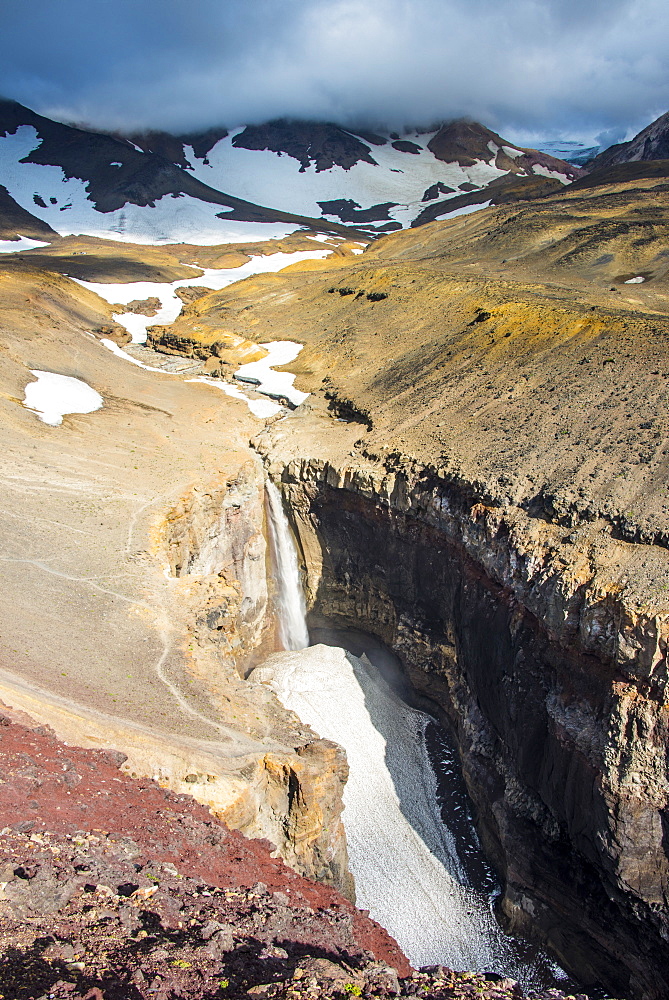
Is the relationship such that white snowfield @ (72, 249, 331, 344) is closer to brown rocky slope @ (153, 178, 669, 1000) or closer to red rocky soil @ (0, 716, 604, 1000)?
brown rocky slope @ (153, 178, 669, 1000)

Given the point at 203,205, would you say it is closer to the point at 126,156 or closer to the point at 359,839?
the point at 126,156

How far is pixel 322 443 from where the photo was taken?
85.0 feet

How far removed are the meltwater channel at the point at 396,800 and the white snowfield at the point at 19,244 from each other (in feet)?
250

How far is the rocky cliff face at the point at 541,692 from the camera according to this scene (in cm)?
1324

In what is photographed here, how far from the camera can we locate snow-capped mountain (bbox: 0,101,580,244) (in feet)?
338

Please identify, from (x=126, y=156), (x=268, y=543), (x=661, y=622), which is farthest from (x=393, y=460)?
(x=126, y=156)

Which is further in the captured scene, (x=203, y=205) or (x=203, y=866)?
(x=203, y=205)

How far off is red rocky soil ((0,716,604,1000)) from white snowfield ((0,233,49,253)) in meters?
86.6

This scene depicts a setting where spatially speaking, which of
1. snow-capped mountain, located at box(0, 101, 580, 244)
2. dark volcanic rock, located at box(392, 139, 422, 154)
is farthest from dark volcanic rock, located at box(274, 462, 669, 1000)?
dark volcanic rock, located at box(392, 139, 422, 154)

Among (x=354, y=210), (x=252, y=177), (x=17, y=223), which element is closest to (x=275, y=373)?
(x=17, y=223)

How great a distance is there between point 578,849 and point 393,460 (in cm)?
1226

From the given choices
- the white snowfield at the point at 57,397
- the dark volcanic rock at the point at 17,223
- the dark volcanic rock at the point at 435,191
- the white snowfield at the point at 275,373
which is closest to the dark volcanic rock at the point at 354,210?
the dark volcanic rock at the point at 435,191

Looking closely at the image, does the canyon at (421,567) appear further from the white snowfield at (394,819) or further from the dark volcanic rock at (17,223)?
the dark volcanic rock at (17,223)

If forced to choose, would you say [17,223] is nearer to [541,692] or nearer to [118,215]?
[118,215]
